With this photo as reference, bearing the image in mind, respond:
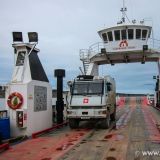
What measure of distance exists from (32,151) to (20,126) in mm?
3809

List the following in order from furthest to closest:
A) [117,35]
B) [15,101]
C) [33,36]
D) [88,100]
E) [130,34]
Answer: [117,35] → [130,34] → [88,100] → [33,36] → [15,101]

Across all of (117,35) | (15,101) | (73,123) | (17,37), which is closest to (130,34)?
(117,35)

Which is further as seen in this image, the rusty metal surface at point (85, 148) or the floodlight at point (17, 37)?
the floodlight at point (17, 37)

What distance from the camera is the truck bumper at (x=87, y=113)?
19141 mm

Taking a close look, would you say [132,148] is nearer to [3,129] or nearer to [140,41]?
[3,129]

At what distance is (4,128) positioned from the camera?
15.1 meters

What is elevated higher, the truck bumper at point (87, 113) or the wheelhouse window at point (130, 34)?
the wheelhouse window at point (130, 34)

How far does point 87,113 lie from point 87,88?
1.53 m

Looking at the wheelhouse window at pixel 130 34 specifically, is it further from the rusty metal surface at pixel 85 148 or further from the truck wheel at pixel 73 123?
the rusty metal surface at pixel 85 148

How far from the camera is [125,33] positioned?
32.4 metres


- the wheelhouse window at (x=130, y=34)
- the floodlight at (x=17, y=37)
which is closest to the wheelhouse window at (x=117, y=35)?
the wheelhouse window at (x=130, y=34)

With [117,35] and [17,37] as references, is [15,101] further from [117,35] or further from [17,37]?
[117,35]

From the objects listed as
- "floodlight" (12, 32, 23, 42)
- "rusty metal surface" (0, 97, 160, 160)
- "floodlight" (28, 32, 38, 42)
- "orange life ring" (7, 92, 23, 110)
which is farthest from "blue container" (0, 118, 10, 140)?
"floodlight" (28, 32, 38, 42)

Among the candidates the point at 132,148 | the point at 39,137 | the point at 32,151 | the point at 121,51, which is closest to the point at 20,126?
the point at 39,137
